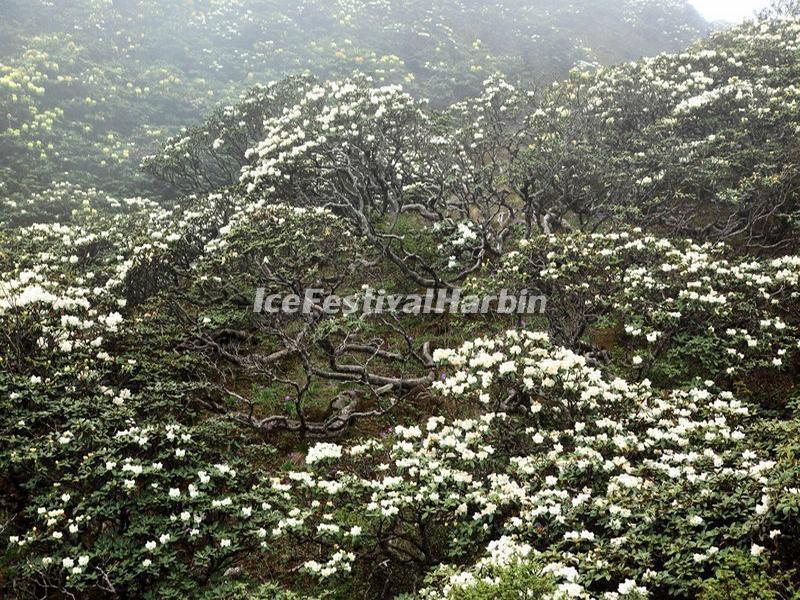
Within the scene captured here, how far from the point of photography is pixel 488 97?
63.5 ft

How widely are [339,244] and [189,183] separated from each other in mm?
11843

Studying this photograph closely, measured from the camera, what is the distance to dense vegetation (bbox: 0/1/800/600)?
6094 mm

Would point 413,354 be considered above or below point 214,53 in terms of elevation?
below

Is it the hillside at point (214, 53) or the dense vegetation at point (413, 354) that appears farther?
the hillside at point (214, 53)

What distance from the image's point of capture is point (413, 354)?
40.8ft

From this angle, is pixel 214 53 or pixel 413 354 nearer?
pixel 413 354

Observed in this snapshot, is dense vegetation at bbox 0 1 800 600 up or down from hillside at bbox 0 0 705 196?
down

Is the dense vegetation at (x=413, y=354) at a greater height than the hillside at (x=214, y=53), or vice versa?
the hillside at (x=214, y=53)

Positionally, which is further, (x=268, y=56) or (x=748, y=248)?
(x=268, y=56)

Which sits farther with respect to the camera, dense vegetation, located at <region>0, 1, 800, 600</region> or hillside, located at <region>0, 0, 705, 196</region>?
hillside, located at <region>0, 0, 705, 196</region>

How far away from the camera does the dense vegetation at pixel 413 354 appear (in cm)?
609

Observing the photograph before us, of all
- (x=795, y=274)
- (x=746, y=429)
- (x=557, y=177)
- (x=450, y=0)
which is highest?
(x=450, y=0)

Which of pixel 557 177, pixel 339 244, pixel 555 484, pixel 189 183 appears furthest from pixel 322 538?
pixel 189 183

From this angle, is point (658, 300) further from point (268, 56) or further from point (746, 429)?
point (268, 56)
